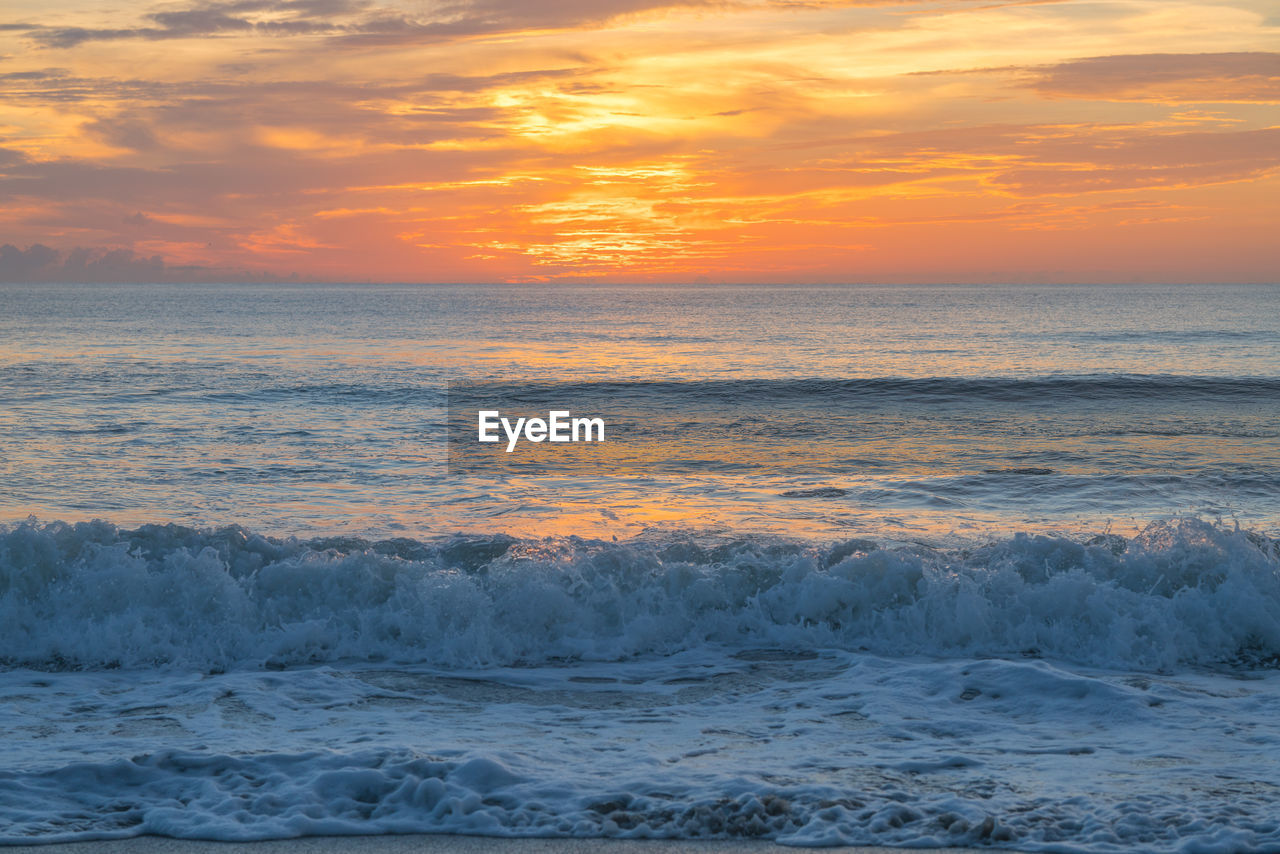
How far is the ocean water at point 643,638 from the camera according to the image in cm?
468

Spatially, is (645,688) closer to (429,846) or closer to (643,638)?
(643,638)

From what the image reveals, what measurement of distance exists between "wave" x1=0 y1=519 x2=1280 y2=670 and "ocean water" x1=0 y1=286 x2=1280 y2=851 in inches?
1.2

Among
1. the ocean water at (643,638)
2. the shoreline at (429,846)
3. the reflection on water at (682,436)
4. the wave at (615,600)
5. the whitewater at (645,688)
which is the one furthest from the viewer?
the reflection on water at (682,436)

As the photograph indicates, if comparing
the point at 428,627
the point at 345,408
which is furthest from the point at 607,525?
the point at 345,408

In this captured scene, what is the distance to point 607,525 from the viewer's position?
36.3 ft

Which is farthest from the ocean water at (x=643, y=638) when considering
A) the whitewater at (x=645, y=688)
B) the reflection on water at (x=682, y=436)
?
the reflection on water at (x=682, y=436)

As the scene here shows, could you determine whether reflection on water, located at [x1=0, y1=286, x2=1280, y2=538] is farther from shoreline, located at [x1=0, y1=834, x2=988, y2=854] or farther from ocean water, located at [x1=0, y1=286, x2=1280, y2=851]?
shoreline, located at [x1=0, y1=834, x2=988, y2=854]

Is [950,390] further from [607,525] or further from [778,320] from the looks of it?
[778,320]

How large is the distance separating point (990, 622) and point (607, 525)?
4693 mm

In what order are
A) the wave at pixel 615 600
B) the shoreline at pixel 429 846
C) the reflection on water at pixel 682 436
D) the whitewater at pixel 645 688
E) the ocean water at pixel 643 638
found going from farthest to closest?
the reflection on water at pixel 682 436
the wave at pixel 615 600
the ocean water at pixel 643 638
the whitewater at pixel 645 688
the shoreline at pixel 429 846

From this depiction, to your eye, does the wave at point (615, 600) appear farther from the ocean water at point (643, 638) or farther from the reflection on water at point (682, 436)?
the reflection on water at point (682, 436)

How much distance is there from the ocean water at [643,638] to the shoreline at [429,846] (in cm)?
7

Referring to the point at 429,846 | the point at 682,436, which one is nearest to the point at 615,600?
the point at 429,846

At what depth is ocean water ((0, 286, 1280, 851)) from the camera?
4.68 m
